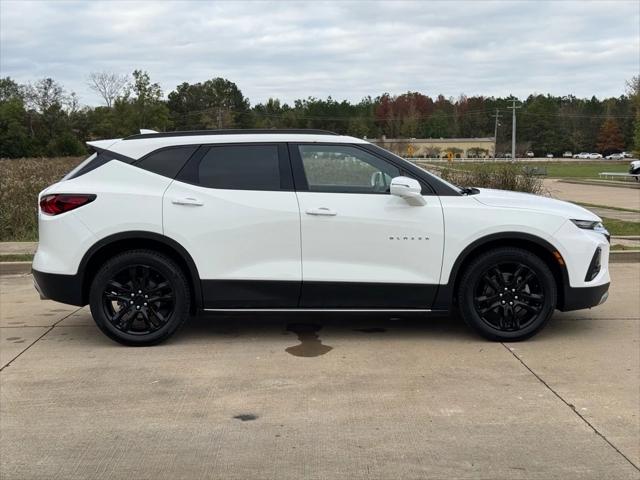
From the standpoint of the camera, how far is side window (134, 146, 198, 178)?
5449 millimetres

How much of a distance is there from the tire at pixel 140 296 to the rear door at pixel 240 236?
0.23 m

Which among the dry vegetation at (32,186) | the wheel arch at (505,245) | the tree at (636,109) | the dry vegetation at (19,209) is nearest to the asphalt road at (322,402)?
the wheel arch at (505,245)

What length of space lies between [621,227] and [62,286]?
1056cm

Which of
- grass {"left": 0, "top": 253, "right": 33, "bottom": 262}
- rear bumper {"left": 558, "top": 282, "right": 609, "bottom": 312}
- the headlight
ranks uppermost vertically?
the headlight

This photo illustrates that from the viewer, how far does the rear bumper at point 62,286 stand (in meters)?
5.36

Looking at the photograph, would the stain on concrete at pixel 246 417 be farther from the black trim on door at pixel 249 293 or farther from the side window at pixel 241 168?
the side window at pixel 241 168

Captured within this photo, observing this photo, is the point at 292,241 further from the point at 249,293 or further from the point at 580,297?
the point at 580,297

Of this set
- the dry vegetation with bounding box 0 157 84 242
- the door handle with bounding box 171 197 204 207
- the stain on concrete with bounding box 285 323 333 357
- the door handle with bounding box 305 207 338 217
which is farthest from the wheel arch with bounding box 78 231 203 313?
the dry vegetation with bounding box 0 157 84 242

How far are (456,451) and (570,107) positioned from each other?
15186cm

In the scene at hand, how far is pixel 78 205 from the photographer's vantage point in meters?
5.32

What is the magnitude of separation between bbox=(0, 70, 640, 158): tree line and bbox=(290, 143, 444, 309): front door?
54803 mm

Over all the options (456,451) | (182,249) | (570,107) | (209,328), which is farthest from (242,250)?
(570,107)

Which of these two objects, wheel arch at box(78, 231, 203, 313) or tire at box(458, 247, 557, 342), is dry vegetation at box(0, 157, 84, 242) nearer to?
wheel arch at box(78, 231, 203, 313)

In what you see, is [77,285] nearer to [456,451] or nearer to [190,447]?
[190,447]
